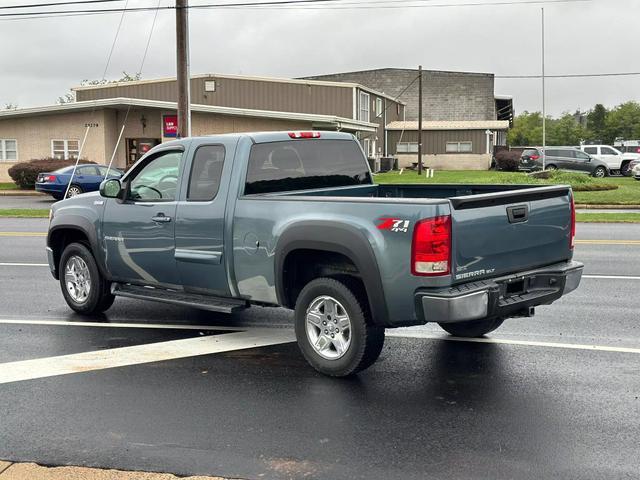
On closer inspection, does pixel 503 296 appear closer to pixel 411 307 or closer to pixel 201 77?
pixel 411 307

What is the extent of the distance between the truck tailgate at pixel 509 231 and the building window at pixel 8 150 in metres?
38.2

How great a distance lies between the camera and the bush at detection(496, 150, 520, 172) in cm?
5153

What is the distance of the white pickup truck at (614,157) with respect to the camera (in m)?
41.7

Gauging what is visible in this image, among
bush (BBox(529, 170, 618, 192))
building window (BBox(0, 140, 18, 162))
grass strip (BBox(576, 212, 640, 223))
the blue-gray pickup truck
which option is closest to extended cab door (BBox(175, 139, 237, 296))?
the blue-gray pickup truck

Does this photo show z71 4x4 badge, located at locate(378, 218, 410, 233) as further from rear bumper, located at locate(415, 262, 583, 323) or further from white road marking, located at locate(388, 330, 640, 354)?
white road marking, located at locate(388, 330, 640, 354)

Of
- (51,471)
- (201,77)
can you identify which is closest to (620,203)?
(51,471)

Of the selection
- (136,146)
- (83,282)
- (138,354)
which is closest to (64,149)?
(136,146)

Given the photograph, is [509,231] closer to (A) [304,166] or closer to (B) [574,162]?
(A) [304,166]

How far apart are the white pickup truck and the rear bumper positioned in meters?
38.0

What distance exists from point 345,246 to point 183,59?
56.4ft

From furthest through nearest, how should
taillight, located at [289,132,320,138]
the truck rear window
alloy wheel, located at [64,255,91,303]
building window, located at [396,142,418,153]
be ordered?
building window, located at [396,142,418,153]
alloy wheel, located at [64,255,91,303]
taillight, located at [289,132,320,138]
the truck rear window

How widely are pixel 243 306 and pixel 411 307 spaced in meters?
1.85

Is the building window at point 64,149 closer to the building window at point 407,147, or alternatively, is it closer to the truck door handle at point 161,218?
the building window at point 407,147

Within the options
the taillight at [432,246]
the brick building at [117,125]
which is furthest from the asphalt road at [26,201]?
the taillight at [432,246]
